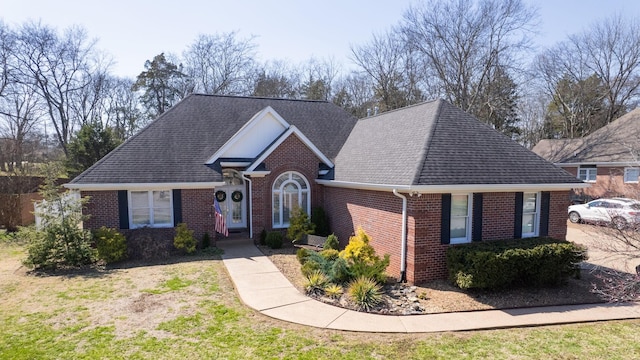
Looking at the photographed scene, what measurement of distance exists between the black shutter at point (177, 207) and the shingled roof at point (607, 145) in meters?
27.6

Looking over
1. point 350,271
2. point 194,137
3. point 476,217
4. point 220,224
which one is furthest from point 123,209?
point 476,217

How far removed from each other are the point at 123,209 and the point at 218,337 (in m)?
8.94

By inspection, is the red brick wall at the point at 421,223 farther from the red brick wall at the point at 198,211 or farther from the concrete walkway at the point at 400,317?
the red brick wall at the point at 198,211

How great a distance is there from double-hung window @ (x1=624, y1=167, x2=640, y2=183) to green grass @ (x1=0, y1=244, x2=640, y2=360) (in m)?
21.7

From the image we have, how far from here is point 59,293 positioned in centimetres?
958

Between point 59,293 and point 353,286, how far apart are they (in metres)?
7.73

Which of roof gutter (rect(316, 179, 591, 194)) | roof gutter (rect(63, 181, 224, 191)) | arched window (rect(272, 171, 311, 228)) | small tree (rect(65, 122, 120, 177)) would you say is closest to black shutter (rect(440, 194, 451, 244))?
roof gutter (rect(316, 179, 591, 194))

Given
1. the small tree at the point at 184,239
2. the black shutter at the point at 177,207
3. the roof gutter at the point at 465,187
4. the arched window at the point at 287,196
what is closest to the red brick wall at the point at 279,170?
the arched window at the point at 287,196

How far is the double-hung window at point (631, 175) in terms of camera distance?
24.4 metres

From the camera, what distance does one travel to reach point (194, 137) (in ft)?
54.3

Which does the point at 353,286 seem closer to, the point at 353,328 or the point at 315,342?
the point at 353,328

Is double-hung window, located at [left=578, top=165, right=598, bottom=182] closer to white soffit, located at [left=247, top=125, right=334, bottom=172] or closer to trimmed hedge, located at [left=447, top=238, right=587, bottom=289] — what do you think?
trimmed hedge, located at [left=447, top=238, right=587, bottom=289]

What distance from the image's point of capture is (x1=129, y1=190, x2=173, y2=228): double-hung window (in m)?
14.1

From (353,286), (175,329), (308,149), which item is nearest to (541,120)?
(308,149)
